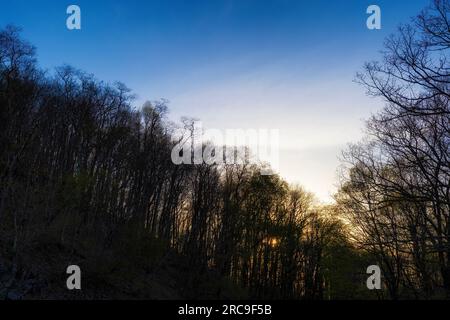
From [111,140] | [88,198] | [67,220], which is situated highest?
[111,140]

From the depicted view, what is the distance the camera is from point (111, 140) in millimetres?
35531

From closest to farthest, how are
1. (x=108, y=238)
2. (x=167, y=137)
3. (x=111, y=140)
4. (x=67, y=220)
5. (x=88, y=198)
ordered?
(x=67, y=220) < (x=108, y=238) < (x=88, y=198) < (x=111, y=140) < (x=167, y=137)

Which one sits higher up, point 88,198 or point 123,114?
point 123,114

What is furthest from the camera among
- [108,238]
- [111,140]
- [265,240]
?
[265,240]

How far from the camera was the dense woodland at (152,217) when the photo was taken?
17.3 meters

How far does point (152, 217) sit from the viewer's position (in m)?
39.2

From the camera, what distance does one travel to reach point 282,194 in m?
42.8

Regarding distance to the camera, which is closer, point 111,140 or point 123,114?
point 111,140

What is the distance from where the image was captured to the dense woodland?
17312mm
